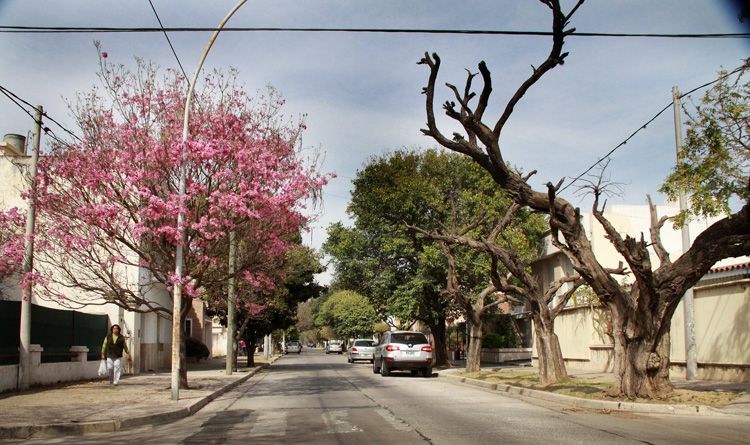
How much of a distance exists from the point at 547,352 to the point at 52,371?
530 inches

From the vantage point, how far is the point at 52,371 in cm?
1869

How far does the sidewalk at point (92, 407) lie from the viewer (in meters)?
10.8

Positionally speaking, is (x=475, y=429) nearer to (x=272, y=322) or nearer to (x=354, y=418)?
(x=354, y=418)

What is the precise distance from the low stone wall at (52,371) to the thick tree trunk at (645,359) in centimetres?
1380

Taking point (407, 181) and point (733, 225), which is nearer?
point (733, 225)

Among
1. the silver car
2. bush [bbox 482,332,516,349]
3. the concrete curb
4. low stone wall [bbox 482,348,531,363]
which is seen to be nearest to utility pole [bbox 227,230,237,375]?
the concrete curb

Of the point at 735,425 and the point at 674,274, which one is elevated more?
the point at 674,274

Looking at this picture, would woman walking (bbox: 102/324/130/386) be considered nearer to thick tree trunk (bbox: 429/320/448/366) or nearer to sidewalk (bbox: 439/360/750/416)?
sidewalk (bbox: 439/360/750/416)

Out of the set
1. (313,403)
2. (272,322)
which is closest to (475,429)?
(313,403)

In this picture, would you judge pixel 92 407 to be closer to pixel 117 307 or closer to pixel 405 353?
pixel 117 307

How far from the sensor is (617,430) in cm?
1012

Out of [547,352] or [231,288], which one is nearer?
[547,352]

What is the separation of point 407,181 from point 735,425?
20.5 meters

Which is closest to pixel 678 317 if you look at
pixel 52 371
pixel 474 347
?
pixel 474 347
